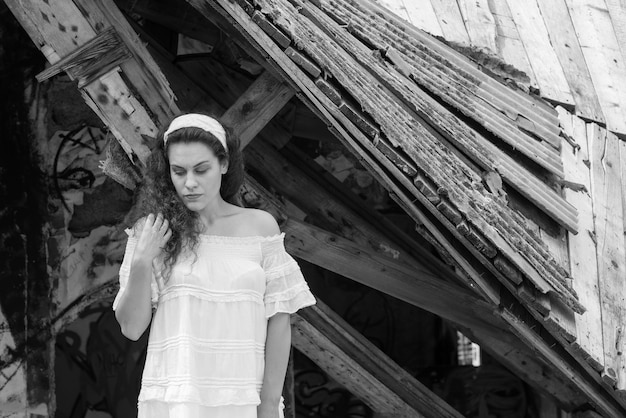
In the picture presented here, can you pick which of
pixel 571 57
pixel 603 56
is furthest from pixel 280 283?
pixel 603 56

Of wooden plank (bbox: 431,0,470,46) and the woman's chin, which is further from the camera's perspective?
wooden plank (bbox: 431,0,470,46)

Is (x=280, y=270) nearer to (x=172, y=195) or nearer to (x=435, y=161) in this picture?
(x=172, y=195)

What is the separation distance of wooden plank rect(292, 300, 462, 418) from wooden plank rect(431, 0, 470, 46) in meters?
1.93

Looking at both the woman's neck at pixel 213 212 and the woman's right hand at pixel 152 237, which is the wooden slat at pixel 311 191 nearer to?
the woman's neck at pixel 213 212

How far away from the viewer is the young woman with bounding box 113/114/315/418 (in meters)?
5.35

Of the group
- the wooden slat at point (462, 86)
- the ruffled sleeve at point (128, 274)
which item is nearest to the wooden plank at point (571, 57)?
the wooden slat at point (462, 86)

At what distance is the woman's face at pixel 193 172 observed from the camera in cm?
548

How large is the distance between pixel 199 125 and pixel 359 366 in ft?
9.81

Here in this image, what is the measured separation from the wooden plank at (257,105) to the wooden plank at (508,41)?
6.19 feet

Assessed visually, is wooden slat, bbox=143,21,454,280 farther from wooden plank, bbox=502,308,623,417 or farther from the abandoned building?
wooden plank, bbox=502,308,623,417

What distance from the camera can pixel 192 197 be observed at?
5.50 meters

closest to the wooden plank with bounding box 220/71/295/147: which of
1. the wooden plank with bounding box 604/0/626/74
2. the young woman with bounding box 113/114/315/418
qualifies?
the young woman with bounding box 113/114/315/418

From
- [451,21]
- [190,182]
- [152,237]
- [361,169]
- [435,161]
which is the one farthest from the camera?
[361,169]

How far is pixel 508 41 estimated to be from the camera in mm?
8703
